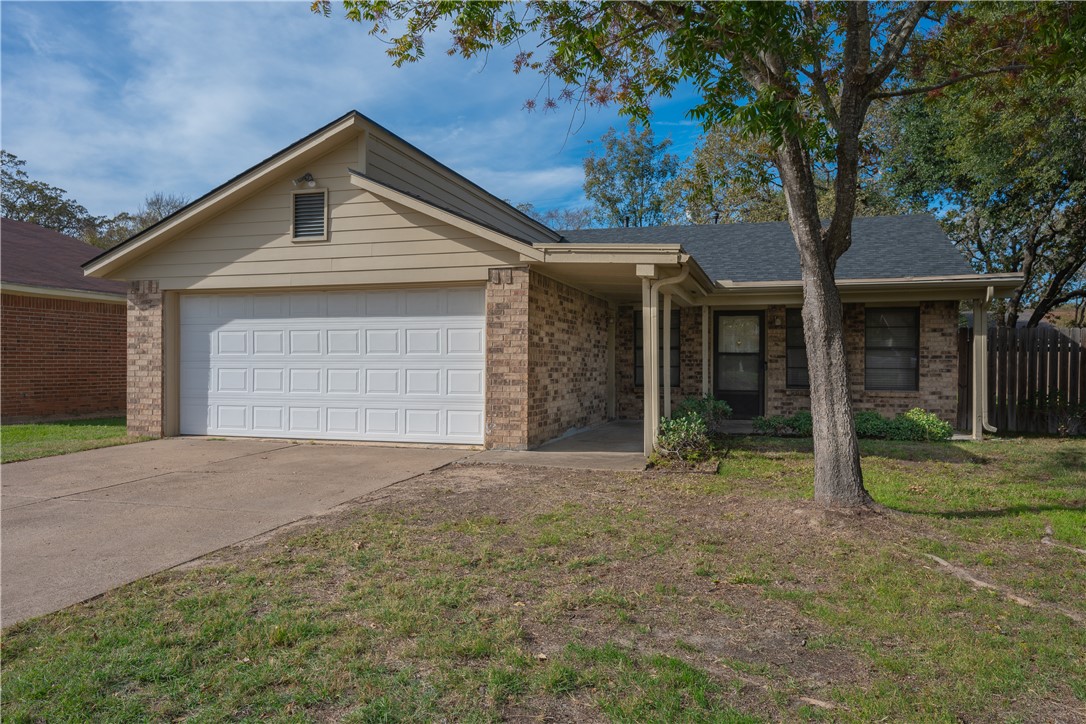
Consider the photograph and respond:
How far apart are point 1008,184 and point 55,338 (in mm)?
22902

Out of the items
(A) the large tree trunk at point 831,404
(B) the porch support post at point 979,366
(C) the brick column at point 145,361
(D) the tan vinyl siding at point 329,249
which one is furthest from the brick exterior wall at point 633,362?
(C) the brick column at point 145,361

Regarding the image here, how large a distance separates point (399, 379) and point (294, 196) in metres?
3.22

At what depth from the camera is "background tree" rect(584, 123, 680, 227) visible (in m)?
32.9

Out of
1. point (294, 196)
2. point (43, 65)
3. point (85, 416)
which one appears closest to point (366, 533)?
point (294, 196)

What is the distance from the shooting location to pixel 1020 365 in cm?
1220

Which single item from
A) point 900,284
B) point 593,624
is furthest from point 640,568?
point 900,284

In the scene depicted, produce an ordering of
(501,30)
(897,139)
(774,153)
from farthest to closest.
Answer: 1. (897,139)
2. (501,30)
3. (774,153)

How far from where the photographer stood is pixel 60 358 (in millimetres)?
13336

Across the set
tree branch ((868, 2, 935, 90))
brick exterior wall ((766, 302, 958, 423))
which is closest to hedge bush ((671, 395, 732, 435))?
brick exterior wall ((766, 302, 958, 423))

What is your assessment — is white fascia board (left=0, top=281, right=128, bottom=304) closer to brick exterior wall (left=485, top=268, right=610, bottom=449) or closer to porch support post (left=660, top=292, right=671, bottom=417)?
brick exterior wall (left=485, top=268, right=610, bottom=449)

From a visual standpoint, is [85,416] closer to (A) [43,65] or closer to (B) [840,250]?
(A) [43,65]

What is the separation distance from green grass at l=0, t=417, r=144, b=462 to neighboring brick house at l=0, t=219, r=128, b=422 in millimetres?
709

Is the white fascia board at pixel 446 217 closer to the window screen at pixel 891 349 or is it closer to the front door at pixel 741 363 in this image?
the front door at pixel 741 363

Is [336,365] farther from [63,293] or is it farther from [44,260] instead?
[44,260]
